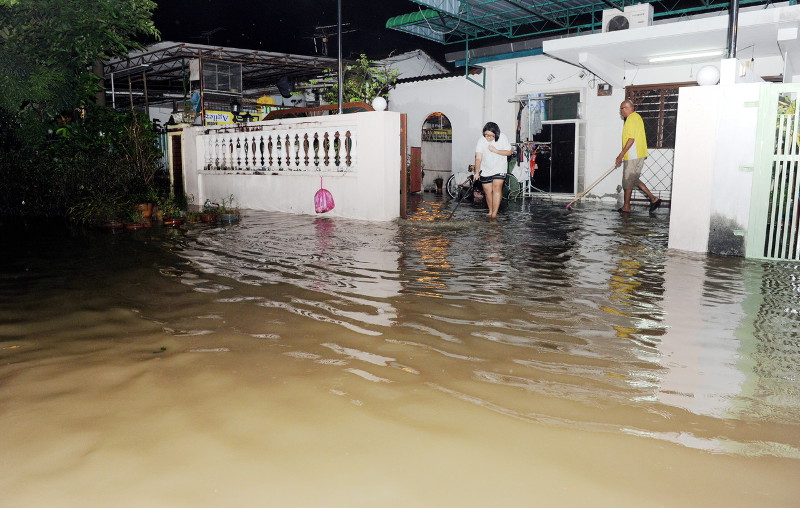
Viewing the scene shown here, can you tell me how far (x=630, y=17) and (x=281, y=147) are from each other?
288 inches

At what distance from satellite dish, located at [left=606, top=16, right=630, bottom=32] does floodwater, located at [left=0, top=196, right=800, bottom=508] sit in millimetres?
7348

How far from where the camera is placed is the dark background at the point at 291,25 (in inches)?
874

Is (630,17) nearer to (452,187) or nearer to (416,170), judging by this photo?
(452,187)

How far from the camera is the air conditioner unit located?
11.3 m

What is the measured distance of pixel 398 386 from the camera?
288cm

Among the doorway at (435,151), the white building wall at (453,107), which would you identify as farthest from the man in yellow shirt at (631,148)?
the doorway at (435,151)

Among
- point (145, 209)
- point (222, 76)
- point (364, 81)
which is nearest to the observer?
point (145, 209)

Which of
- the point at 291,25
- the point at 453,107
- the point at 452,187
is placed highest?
the point at 291,25

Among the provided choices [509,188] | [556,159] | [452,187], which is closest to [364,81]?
[452,187]

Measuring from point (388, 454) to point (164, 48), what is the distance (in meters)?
16.0

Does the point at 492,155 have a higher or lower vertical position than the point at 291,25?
lower

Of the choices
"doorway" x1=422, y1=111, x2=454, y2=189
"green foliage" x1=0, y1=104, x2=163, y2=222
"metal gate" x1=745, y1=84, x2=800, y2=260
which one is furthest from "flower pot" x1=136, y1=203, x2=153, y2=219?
"doorway" x1=422, y1=111, x2=454, y2=189

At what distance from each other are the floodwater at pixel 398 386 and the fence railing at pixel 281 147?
4972mm

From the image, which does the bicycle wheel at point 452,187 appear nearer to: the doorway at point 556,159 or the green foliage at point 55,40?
the doorway at point 556,159
